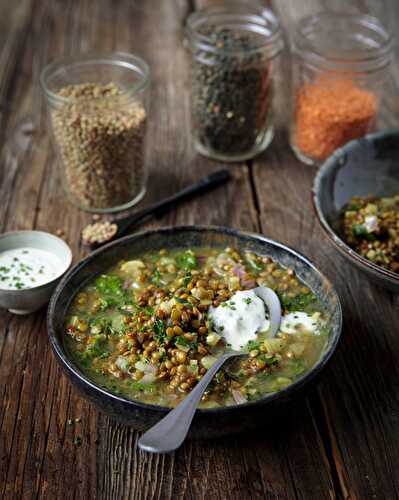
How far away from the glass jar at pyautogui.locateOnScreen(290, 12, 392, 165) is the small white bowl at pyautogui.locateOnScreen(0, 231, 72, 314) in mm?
1515

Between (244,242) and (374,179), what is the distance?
90 cm

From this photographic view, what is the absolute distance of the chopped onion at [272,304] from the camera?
7.91 feet

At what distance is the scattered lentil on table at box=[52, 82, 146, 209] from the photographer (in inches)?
121

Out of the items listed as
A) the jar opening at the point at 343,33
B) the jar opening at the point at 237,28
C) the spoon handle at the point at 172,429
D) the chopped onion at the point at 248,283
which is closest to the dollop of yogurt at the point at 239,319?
the chopped onion at the point at 248,283

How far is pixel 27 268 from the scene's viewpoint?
274 cm

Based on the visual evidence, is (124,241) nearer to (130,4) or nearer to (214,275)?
(214,275)

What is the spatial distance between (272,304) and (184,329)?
38 cm

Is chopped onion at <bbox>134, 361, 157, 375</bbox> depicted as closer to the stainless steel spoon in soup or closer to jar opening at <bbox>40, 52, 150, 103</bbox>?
the stainless steel spoon in soup

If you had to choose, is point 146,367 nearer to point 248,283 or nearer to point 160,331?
point 160,331

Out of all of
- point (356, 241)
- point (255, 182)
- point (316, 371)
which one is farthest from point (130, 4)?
point (316, 371)

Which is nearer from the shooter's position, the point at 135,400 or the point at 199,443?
the point at 135,400

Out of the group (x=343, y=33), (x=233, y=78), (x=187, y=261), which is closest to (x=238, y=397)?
(x=187, y=261)

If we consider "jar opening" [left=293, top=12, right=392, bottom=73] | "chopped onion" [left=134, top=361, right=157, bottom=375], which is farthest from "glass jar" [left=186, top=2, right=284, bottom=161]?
"chopped onion" [left=134, top=361, right=157, bottom=375]

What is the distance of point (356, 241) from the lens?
114 inches
